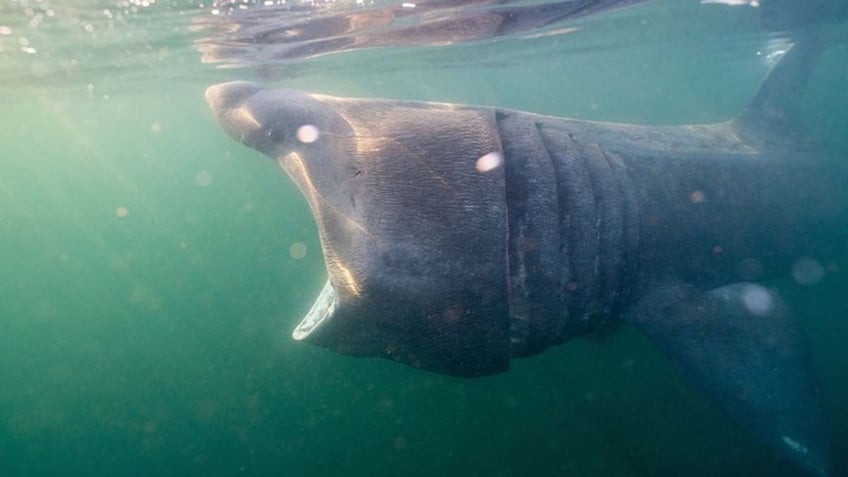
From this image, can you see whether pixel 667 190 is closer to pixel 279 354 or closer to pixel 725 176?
pixel 725 176

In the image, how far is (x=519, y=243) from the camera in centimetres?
336

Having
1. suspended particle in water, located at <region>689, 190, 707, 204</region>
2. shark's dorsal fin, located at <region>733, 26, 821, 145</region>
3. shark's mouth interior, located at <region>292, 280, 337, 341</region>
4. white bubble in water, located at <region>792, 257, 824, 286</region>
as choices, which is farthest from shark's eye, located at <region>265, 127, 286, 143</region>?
white bubble in water, located at <region>792, 257, 824, 286</region>

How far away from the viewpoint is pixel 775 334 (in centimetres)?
455

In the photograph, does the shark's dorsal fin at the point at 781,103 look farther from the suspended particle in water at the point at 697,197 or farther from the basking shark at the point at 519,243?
the basking shark at the point at 519,243

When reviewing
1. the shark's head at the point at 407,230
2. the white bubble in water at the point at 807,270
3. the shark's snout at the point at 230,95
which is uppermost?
the shark's snout at the point at 230,95

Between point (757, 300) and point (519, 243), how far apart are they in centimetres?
268

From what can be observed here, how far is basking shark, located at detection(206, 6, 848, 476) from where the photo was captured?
3096 mm

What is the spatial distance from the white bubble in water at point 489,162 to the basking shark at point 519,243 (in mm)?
14

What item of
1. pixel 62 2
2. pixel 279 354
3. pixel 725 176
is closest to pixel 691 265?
pixel 725 176

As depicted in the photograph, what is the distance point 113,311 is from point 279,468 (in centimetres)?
4561

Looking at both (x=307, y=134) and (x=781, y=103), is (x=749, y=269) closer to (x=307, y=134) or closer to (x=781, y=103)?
(x=781, y=103)

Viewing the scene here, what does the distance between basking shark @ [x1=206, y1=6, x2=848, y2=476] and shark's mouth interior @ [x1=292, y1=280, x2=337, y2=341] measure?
3 centimetres

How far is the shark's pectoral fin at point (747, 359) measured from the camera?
13.3 feet

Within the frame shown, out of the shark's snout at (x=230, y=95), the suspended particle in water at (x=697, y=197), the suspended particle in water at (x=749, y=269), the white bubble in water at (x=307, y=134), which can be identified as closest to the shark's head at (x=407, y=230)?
the white bubble in water at (x=307, y=134)
